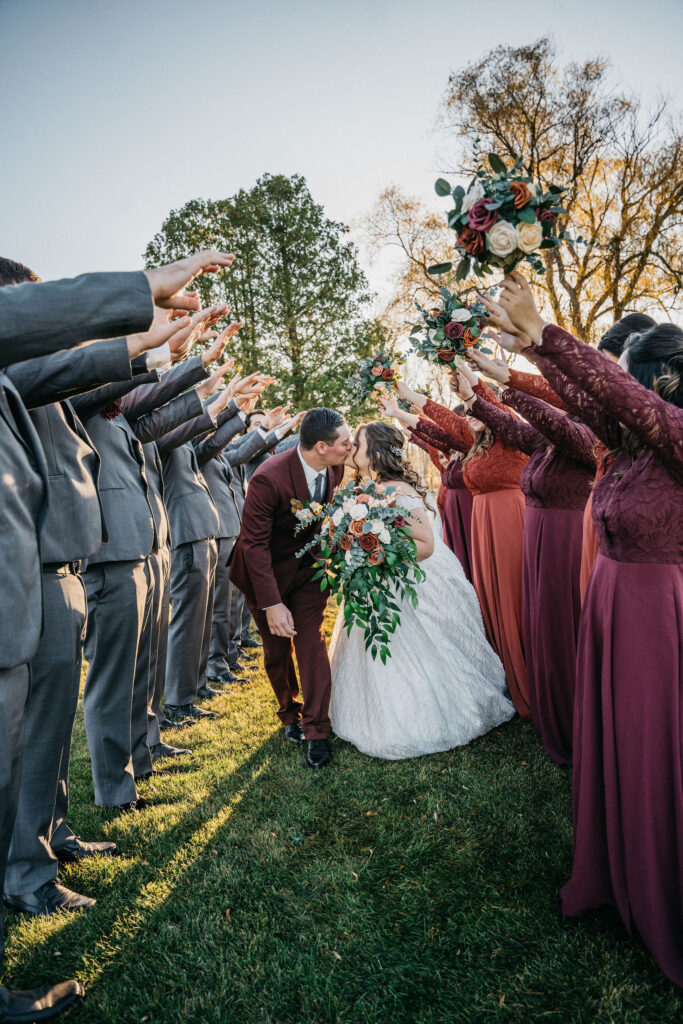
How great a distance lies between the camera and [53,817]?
309cm

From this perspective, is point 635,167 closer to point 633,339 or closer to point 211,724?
point 633,339

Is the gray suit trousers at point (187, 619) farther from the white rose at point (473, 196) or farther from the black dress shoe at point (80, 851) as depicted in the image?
the white rose at point (473, 196)

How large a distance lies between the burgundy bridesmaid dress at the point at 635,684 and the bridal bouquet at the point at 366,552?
1.66 m

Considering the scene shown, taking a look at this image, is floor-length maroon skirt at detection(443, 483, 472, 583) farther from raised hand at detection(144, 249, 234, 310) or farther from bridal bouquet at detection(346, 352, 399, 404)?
raised hand at detection(144, 249, 234, 310)

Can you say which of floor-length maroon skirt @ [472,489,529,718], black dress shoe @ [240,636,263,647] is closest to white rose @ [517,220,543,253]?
floor-length maroon skirt @ [472,489,529,718]

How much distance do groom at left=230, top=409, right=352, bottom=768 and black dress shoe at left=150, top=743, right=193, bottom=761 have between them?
86cm

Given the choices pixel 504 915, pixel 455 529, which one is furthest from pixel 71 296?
pixel 455 529

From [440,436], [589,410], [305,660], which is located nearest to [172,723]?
[305,660]

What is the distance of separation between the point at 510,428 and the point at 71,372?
3.36 metres

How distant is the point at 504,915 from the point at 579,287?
17.0 metres

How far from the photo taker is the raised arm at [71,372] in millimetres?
2199

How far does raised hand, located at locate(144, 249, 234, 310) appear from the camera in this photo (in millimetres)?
1942

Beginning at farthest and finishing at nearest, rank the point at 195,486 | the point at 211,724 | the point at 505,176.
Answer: the point at 195,486 → the point at 211,724 → the point at 505,176

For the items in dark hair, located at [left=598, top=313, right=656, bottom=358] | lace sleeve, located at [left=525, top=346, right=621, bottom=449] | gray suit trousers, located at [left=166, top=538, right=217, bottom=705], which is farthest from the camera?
gray suit trousers, located at [left=166, top=538, right=217, bottom=705]
